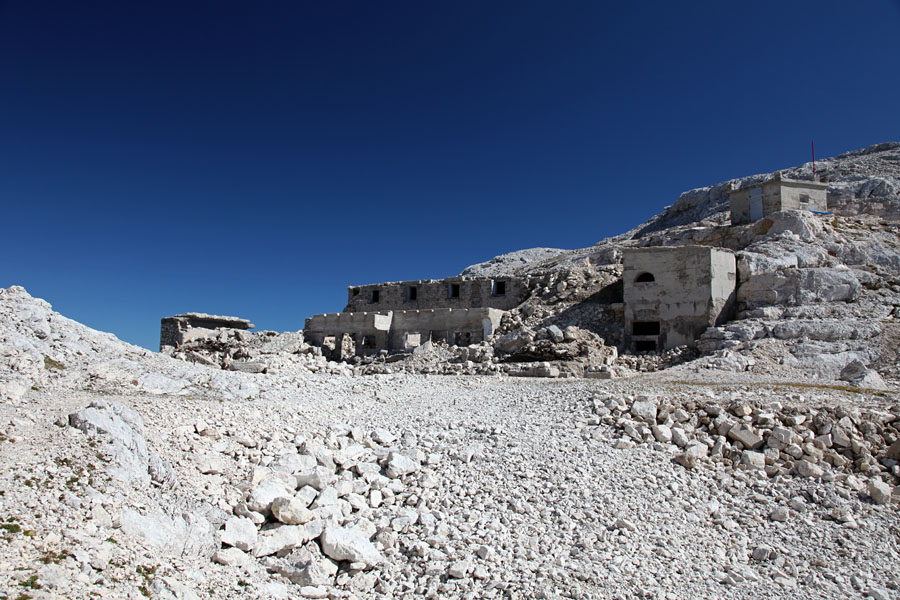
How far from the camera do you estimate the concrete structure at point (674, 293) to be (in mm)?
22844

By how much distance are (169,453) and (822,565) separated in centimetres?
868

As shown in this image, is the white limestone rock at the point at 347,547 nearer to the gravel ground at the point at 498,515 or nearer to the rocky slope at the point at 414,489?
the rocky slope at the point at 414,489

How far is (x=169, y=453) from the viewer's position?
8.04 metres

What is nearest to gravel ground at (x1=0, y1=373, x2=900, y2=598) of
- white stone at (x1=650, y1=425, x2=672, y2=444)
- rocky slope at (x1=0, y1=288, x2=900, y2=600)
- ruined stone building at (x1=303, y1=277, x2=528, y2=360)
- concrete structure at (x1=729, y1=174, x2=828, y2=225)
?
rocky slope at (x1=0, y1=288, x2=900, y2=600)

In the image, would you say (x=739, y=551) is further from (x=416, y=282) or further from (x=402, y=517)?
(x=416, y=282)

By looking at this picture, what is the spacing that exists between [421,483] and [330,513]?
164cm

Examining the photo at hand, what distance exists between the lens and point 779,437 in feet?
34.9

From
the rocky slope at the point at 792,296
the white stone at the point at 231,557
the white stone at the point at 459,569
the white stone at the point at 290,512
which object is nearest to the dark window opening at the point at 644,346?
the rocky slope at the point at 792,296

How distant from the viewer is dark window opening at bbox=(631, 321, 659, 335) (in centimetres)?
2420

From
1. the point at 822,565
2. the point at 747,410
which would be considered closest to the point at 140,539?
the point at 822,565

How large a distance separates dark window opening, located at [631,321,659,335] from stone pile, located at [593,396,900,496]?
1227 cm

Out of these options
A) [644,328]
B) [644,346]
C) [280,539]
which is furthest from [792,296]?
[280,539]

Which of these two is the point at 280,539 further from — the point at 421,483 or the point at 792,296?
the point at 792,296

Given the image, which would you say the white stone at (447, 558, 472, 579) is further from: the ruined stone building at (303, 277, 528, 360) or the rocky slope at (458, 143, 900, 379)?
the ruined stone building at (303, 277, 528, 360)
